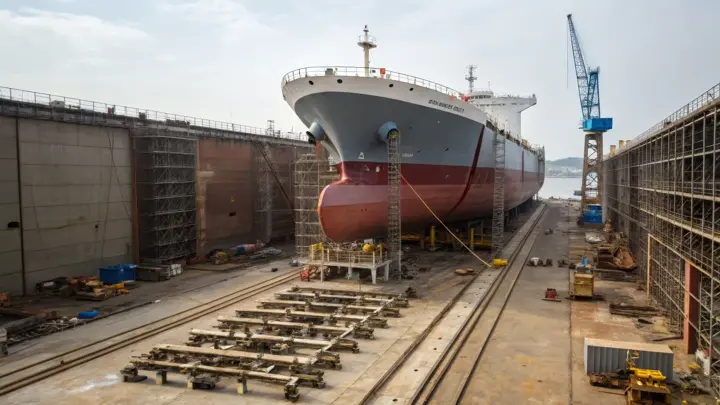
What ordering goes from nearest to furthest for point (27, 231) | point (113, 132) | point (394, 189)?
point (27, 231), point (394, 189), point (113, 132)

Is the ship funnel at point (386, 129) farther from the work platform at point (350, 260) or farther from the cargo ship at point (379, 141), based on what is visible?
the work platform at point (350, 260)

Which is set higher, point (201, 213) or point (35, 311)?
point (201, 213)

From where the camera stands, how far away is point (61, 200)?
714 inches

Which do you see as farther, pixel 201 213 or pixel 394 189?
pixel 201 213

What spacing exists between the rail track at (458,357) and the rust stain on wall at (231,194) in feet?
48.0

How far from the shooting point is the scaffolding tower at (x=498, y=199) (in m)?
23.2

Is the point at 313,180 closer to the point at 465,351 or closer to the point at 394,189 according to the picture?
the point at 394,189

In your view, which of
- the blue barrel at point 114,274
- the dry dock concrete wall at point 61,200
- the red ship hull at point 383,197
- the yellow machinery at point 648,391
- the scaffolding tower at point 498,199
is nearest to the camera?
the yellow machinery at point 648,391

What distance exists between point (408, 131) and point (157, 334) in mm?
11889

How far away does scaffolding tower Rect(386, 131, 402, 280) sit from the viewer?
59.7 ft

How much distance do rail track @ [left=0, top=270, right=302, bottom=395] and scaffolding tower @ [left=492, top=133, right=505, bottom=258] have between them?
40.7 feet

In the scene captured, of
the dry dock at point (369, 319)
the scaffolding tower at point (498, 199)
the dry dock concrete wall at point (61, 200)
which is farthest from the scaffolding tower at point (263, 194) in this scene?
the scaffolding tower at point (498, 199)

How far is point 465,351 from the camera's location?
1080 cm

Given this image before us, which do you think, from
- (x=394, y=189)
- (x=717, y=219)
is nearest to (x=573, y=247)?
(x=394, y=189)
